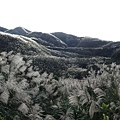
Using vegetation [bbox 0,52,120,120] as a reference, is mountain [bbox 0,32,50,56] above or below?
below

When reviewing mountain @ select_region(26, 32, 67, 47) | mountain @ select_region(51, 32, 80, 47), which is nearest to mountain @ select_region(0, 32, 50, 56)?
mountain @ select_region(26, 32, 67, 47)

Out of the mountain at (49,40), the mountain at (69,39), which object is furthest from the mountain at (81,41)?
the mountain at (49,40)

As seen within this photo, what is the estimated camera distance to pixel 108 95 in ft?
40.5

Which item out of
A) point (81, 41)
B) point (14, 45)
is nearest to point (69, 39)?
point (81, 41)

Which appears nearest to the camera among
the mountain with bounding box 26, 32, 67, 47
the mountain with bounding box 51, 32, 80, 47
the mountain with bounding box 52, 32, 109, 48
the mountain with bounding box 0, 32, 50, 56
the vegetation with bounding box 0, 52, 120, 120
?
the vegetation with bounding box 0, 52, 120, 120

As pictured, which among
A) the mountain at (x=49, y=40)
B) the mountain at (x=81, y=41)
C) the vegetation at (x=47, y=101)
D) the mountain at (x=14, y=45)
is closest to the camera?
the vegetation at (x=47, y=101)

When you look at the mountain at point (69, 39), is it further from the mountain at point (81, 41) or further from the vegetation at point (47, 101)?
the vegetation at point (47, 101)

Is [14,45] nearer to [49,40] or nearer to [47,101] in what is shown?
[47,101]

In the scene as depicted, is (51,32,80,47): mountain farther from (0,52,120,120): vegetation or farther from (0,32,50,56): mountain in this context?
(0,52,120,120): vegetation

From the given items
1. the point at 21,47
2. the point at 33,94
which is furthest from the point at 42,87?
the point at 21,47

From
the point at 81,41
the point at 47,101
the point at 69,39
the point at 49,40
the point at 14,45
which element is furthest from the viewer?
the point at 69,39

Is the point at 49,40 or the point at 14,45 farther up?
the point at 49,40

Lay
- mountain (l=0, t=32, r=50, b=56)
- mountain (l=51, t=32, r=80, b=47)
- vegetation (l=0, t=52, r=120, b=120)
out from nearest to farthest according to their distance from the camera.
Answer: vegetation (l=0, t=52, r=120, b=120) < mountain (l=0, t=32, r=50, b=56) < mountain (l=51, t=32, r=80, b=47)

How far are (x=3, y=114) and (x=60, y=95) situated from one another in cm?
657
